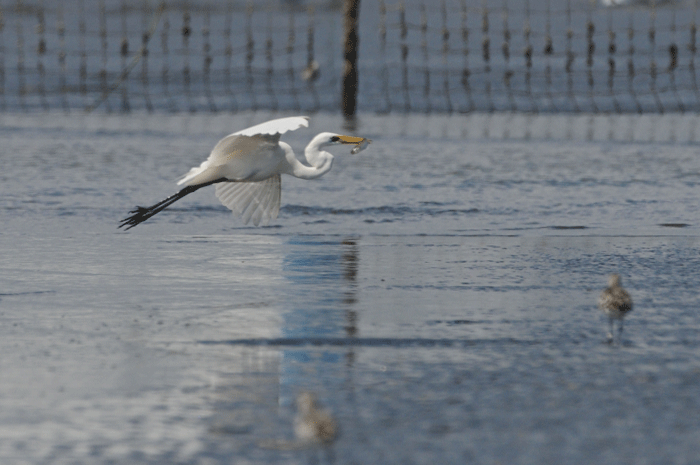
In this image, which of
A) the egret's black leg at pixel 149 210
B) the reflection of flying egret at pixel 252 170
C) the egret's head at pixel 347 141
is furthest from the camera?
the egret's black leg at pixel 149 210

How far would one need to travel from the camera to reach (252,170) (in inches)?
391

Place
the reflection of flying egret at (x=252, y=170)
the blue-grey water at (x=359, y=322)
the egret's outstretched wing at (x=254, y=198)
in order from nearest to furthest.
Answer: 1. the blue-grey water at (x=359, y=322)
2. the reflection of flying egret at (x=252, y=170)
3. the egret's outstretched wing at (x=254, y=198)

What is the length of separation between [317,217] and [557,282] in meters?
3.69

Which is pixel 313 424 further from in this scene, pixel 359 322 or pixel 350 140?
pixel 350 140

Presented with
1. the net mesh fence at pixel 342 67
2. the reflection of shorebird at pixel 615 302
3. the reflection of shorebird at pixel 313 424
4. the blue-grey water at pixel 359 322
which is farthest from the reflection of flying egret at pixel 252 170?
the net mesh fence at pixel 342 67

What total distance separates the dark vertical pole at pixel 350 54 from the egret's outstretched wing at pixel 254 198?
1358 centimetres

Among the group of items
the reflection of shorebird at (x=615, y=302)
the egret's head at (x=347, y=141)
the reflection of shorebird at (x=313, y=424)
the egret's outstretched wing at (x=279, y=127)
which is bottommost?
the reflection of shorebird at (x=313, y=424)

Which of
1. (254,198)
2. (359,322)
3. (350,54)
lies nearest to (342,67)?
(350,54)

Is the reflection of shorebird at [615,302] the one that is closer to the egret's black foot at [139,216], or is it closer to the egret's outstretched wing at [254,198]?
the egret's outstretched wing at [254,198]

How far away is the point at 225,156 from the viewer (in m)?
9.94

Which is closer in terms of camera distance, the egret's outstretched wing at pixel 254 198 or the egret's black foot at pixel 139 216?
the egret's black foot at pixel 139 216

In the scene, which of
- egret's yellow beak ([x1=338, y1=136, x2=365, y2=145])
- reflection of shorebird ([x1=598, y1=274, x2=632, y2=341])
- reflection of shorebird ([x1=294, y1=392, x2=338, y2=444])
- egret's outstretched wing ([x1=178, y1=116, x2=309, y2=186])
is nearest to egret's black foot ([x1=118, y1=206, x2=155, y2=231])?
egret's outstretched wing ([x1=178, y1=116, x2=309, y2=186])

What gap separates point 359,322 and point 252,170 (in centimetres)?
345

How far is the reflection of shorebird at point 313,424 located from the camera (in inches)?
176
